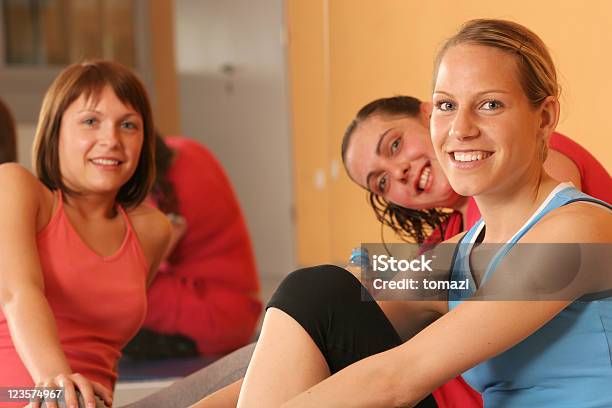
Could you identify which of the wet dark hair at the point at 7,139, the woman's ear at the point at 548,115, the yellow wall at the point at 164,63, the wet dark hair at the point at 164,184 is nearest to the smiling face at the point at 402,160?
the woman's ear at the point at 548,115

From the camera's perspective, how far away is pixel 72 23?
5.46 metres

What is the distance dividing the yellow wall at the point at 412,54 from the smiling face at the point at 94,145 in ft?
1.64

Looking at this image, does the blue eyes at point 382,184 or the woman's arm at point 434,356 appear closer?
the woman's arm at point 434,356

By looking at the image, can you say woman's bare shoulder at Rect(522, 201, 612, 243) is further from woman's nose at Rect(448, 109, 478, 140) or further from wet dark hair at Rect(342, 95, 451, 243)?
wet dark hair at Rect(342, 95, 451, 243)

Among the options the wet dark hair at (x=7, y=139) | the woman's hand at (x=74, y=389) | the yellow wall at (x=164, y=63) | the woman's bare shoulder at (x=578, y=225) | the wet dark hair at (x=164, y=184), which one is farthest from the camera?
the yellow wall at (x=164, y=63)

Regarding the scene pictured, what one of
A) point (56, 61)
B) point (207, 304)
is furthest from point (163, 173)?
point (56, 61)

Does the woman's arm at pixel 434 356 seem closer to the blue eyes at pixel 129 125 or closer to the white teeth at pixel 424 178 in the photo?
the white teeth at pixel 424 178

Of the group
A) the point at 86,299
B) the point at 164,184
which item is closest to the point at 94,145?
the point at 86,299

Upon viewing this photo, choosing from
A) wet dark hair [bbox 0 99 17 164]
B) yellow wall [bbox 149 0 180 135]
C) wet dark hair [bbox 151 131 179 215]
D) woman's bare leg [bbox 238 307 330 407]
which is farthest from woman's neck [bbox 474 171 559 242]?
yellow wall [bbox 149 0 180 135]

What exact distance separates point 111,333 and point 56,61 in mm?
3905

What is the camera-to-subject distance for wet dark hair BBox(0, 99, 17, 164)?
7.05ft

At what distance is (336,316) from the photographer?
4.10 feet

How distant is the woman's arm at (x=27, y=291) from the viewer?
4.90 feet

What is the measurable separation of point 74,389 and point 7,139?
894mm
